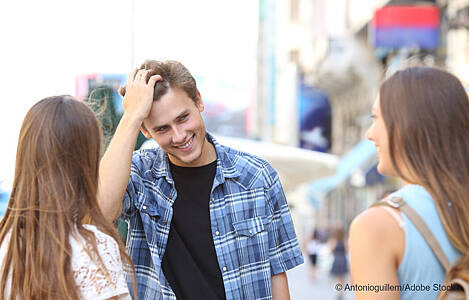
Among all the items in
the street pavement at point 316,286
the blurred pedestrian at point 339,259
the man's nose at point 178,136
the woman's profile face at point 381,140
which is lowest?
the street pavement at point 316,286

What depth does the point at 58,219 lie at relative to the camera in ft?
7.56

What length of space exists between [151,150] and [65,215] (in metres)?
1.12

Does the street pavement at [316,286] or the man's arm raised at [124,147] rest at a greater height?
the man's arm raised at [124,147]

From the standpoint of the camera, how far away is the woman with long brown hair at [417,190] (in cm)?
224

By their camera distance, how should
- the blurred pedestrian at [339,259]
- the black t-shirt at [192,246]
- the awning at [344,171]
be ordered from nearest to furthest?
the black t-shirt at [192,246] < the blurred pedestrian at [339,259] < the awning at [344,171]

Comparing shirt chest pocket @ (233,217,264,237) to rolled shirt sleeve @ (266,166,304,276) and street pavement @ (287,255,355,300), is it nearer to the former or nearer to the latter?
rolled shirt sleeve @ (266,166,304,276)

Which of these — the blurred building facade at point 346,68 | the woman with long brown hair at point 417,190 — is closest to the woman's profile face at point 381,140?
the woman with long brown hair at point 417,190

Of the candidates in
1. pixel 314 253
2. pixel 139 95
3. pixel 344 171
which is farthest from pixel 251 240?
pixel 344 171

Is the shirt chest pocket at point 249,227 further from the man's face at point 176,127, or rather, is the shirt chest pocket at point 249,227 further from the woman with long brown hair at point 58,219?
the woman with long brown hair at point 58,219

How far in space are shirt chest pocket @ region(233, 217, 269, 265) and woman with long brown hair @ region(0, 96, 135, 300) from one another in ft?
2.70

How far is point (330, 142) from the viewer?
40500 mm

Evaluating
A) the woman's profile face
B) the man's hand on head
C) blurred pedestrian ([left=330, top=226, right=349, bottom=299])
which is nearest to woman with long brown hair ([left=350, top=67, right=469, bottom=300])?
the woman's profile face

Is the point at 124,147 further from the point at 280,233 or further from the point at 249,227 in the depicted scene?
the point at 280,233


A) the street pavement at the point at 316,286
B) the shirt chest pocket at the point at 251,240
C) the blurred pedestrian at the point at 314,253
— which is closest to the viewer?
the shirt chest pocket at the point at 251,240
